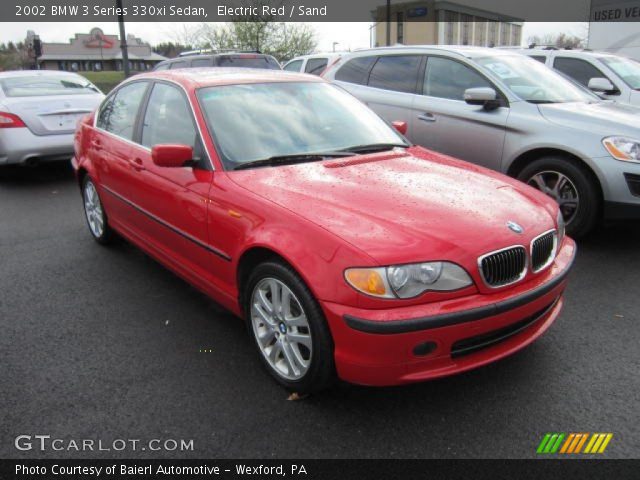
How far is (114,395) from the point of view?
2795mm

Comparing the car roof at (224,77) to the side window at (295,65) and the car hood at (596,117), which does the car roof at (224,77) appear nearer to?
the car hood at (596,117)

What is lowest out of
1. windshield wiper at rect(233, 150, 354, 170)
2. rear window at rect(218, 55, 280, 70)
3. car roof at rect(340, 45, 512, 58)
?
windshield wiper at rect(233, 150, 354, 170)

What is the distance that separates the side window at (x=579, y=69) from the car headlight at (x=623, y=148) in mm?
4509

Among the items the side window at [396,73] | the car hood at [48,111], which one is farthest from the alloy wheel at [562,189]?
the car hood at [48,111]

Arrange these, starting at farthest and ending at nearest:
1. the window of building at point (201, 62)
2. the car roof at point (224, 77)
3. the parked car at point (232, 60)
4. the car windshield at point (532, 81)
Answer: the window of building at point (201, 62), the parked car at point (232, 60), the car windshield at point (532, 81), the car roof at point (224, 77)

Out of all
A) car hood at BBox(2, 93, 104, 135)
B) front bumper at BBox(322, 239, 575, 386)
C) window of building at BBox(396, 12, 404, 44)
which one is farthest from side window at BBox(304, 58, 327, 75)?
window of building at BBox(396, 12, 404, 44)

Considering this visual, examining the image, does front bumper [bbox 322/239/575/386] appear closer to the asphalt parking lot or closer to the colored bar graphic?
the asphalt parking lot

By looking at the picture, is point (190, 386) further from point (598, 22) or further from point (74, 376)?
point (598, 22)

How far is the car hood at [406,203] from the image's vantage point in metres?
2.42

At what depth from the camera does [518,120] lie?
506 cm

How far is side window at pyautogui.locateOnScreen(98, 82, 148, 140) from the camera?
4.18 meters

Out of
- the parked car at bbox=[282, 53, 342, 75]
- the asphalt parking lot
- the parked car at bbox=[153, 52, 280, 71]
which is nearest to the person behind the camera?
the asphalt parking lot

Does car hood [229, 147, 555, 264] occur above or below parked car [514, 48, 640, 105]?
below

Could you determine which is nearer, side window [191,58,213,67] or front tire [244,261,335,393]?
front tire [244,261,335,393]
